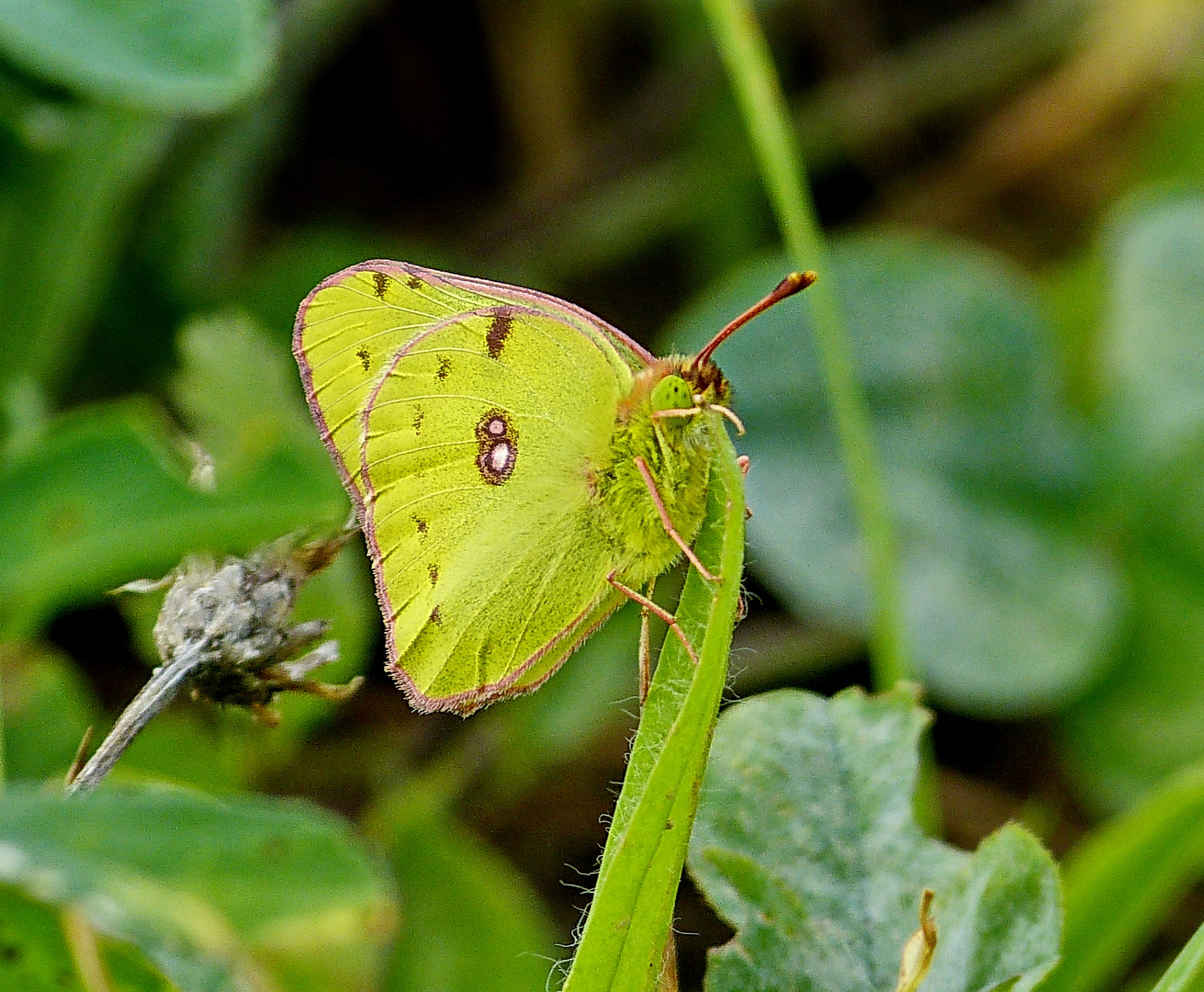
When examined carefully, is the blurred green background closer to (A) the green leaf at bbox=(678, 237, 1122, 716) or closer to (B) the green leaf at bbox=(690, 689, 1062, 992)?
(A) the green leaf at bbox=(678, 237, 1122, 716)

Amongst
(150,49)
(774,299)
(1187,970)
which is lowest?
(1187,970)

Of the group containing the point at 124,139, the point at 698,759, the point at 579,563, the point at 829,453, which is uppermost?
the point at 124,139

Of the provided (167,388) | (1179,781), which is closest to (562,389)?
(1179,781)

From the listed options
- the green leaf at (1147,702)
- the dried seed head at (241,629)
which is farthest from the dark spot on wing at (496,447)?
the green leaf at (1147,702)

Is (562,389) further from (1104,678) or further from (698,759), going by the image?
(1104,678)

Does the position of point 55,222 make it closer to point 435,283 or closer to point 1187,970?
point 435,283

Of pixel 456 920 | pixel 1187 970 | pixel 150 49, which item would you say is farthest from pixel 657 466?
pixel 150 49
